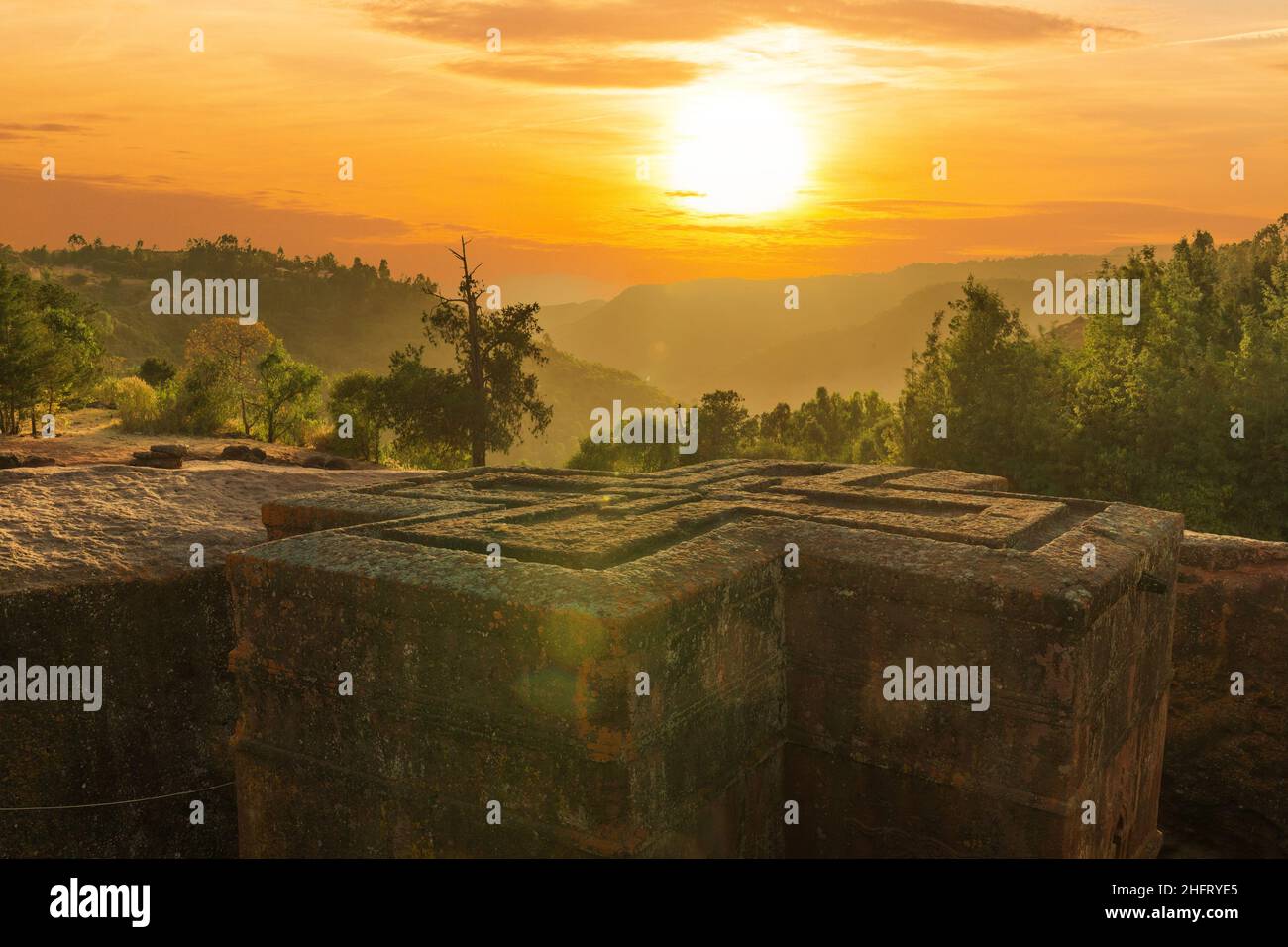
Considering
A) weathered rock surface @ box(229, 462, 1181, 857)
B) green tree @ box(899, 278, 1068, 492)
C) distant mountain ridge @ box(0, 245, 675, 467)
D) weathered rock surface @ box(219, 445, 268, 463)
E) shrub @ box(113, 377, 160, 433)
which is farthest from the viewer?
distant mountain ridge @ box(0, 245, 675, 467)

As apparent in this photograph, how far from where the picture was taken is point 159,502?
8633 mm

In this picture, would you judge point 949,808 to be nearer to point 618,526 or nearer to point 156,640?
point 618,526

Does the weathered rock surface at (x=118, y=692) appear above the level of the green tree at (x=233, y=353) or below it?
below

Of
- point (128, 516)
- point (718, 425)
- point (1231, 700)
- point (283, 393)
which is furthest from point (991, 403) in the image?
point (128, 516)

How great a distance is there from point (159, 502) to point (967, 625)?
6.83 m

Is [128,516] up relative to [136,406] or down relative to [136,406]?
down

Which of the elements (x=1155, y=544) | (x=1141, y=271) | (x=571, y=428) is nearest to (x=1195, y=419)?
(x=1141, y=271)

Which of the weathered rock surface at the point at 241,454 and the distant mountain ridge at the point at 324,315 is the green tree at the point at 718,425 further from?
the distant mountain ridge at the point at 324,315

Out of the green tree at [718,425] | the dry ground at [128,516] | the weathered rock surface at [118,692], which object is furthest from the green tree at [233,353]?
the weathered rock surface at [118,692]

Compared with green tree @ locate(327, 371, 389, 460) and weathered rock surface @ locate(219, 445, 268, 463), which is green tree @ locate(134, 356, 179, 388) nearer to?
green tree @ locate(327, 371, 389, 460)

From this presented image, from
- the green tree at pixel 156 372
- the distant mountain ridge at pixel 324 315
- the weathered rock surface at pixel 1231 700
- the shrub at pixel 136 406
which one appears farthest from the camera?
the distant mountain ridge at pixel 324 315

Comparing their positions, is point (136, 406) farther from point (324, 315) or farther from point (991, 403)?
point (324, 315)

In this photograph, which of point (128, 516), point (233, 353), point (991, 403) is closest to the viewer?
point (128, 516)

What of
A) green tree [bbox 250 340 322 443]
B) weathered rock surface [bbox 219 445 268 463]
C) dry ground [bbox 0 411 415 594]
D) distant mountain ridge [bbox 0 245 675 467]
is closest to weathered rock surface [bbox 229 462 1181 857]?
dry ground [bbox 0 411 415 594]
